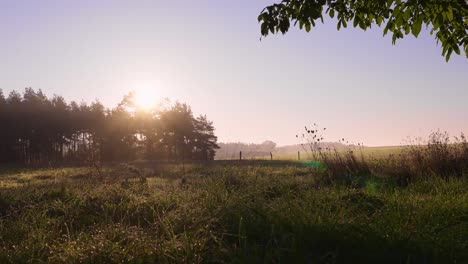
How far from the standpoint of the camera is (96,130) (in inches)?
1933

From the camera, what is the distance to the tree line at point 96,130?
42.7m

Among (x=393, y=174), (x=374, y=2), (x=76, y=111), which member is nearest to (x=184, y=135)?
(x=76, y=111)

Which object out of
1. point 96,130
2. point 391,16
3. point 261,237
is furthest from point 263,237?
point 96,130

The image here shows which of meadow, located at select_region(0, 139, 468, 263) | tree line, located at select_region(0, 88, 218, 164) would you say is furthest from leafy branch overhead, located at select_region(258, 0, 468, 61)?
tree line, located at select_region(0, 88, 218, 164)

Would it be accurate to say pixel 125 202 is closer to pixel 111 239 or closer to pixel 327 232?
pixel 111 239

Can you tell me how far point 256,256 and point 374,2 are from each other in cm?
426

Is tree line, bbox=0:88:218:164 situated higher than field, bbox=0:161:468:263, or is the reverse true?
tree line, bbox=0:88:218:164

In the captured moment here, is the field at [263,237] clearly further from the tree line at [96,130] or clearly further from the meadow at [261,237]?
the tree line at [96,130]

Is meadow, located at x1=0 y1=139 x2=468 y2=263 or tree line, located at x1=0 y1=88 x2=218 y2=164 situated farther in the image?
tree line, located at x1=0 y1=88 x2=218 y2=164

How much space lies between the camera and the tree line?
42656mm

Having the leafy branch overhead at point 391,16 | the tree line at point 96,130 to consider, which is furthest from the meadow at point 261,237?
Result: the tree line at point 96,130

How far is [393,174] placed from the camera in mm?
9750

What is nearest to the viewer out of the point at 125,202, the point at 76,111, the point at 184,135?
the point at 125,202

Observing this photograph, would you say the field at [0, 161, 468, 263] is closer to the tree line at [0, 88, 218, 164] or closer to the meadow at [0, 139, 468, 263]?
the meadow at [0, 139, 468, 263]
